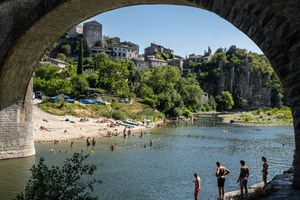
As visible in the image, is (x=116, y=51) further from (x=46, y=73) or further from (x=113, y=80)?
(x=46, y=73)

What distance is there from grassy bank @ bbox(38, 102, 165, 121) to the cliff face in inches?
2019

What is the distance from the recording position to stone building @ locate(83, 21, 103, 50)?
86938mm

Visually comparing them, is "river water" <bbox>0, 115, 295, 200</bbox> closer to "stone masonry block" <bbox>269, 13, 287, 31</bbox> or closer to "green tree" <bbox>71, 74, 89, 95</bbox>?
"stone masonry block" <bbox>269, 13, 287, 31</bbox>

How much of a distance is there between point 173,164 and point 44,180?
1295cm

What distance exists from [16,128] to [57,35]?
707 cm

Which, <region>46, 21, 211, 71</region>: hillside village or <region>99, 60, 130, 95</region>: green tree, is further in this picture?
<region>46, 21, 211, 71</region>: hillside village

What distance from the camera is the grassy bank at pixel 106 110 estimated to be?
33050 mm

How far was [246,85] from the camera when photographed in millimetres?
92688

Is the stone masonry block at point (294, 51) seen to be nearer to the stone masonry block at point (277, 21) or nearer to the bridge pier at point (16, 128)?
the stone masonry block at point (277, 21)

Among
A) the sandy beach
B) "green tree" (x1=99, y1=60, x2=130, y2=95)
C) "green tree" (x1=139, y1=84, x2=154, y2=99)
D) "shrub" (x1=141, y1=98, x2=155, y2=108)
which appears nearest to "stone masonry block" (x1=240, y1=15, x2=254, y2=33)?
the sandy beach

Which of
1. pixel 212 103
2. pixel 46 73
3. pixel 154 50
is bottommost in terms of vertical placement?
pixel 212 103

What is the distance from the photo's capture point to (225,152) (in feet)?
72.5

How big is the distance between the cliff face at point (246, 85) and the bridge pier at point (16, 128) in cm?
8628

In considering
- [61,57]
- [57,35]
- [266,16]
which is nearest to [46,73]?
[61,57]
